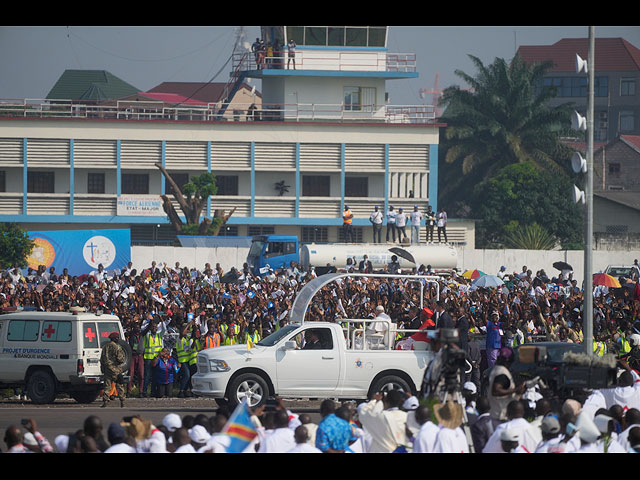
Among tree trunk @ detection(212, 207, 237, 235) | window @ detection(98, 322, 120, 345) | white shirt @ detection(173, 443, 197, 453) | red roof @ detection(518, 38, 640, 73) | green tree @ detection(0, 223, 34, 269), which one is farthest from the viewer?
red roof @ detection(518, 38, 640, 73)

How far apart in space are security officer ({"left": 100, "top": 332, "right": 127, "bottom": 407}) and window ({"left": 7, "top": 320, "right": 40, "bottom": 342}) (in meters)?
1.41

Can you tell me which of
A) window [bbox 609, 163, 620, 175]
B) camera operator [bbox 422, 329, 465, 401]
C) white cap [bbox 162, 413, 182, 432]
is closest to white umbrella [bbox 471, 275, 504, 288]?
camera operator [bbox 422, 329, 465, 401]

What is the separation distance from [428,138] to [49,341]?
38.2 m

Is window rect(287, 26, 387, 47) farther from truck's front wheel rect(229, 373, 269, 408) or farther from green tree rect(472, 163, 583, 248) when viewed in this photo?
truck's front wheel rect(229, 373, 269, 408)

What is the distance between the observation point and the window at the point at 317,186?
189 feet

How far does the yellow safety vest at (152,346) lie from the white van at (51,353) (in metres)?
1.36

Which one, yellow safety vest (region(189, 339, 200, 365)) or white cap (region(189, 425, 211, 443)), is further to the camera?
yellow safety vest (region(189, 339, 200, 365))

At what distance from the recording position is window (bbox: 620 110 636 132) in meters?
96.9

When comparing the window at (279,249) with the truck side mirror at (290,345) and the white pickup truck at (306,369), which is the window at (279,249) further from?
the truck side mirror at (290,345)

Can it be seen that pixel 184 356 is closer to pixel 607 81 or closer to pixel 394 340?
Result: pixel 394 340

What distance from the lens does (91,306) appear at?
88.8ft

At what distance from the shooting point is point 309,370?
19.1 metres
